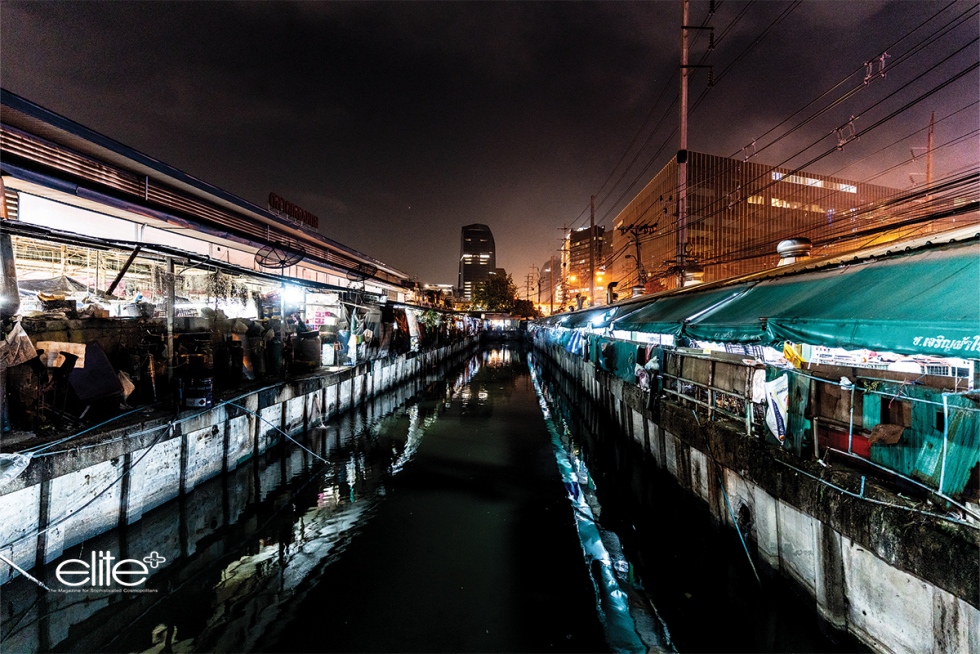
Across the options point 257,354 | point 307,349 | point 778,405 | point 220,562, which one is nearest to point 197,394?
point 220,562

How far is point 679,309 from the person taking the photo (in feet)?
36.3

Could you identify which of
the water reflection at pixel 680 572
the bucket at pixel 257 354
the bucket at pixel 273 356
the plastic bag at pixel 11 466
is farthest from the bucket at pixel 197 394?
the water reflection at pixel 680 572

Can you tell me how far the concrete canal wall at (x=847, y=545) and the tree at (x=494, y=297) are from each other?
7902 cm

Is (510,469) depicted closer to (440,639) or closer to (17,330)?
(440,639)

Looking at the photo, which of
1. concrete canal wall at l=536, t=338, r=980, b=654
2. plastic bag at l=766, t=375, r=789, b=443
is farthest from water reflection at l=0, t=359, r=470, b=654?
plastic bag at l=766, t=375, r=789, b=443

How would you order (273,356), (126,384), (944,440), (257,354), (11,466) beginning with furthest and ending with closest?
(273,356), (257,354), (126,384), (11,466), (944,440)

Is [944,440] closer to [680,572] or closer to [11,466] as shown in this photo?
[680,572]

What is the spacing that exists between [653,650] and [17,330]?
11.2 metres

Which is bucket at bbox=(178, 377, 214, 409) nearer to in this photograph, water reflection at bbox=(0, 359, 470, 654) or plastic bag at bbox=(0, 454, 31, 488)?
water reflection at bbox=(0, 359, 470, 654)

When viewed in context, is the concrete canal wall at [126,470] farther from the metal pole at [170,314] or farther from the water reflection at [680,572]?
the water reflection at [680,572]

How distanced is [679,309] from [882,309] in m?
6.06

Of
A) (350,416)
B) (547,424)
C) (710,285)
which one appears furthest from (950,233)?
(350,416)

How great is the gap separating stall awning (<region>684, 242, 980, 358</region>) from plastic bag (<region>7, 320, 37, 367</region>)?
1240 cm

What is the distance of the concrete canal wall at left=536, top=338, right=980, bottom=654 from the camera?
12.5ft
